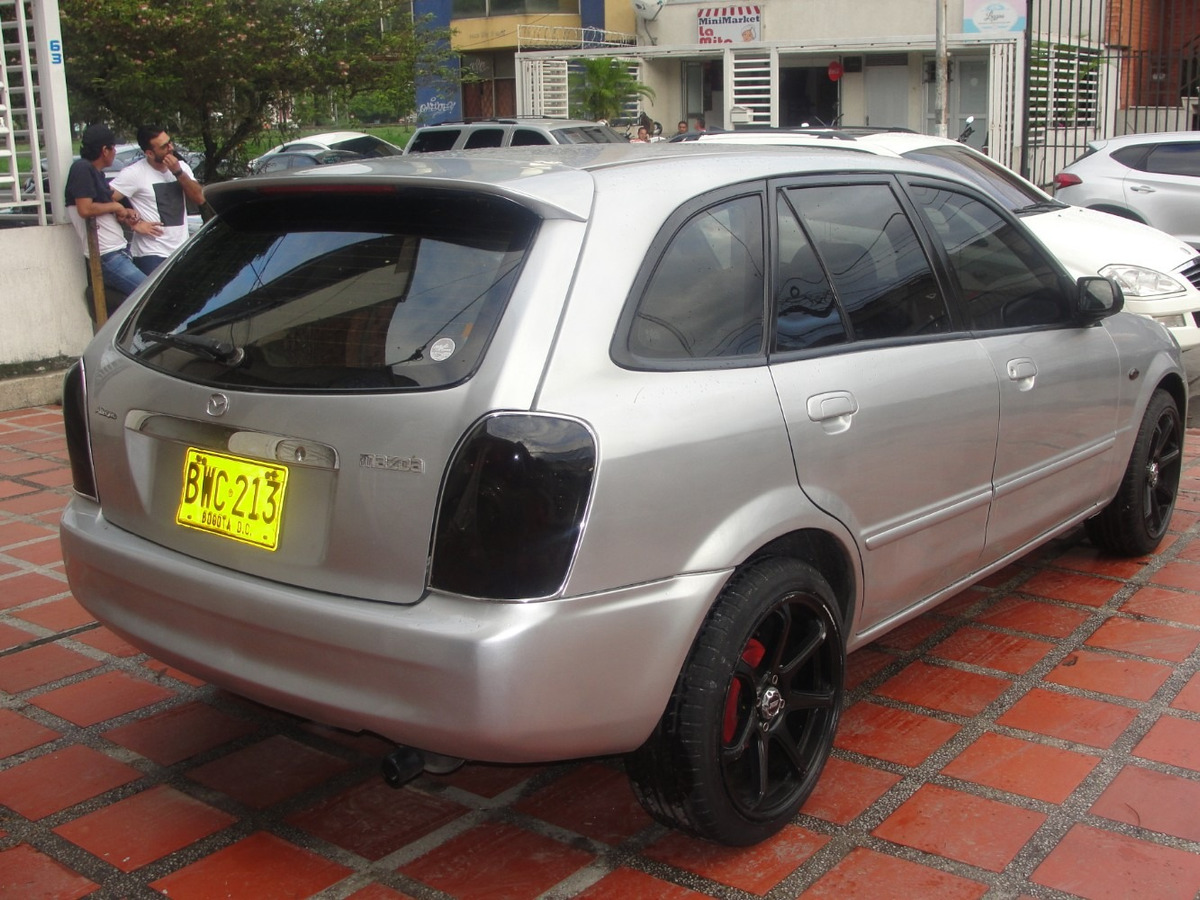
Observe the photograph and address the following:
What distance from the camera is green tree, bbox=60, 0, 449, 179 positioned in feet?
50.9

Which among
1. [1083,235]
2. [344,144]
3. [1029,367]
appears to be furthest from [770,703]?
[344,144]

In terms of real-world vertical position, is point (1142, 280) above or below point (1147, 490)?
above

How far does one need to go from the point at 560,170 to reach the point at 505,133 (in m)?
16.7

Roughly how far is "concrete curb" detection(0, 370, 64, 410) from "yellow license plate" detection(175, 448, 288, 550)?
5579mm

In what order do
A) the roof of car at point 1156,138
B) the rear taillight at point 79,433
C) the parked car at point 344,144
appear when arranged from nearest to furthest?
the rear taillight at point 79,433 → the roof of car at point 1156,138 → the parked car at point 344,144

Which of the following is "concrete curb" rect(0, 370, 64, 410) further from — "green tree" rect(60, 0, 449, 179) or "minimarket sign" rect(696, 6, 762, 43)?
"minimarket sign" rect(696, 6, 762, 43)

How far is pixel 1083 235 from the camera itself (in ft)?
26.2

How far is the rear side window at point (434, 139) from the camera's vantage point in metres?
19.4

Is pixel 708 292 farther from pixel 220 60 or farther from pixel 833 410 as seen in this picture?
pixel 220 60

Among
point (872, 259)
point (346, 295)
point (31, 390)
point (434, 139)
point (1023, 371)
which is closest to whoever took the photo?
point (346, 295)

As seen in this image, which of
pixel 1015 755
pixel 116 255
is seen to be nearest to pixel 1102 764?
pixel 1015 755

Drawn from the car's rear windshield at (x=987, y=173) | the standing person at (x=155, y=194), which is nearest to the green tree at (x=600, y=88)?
the car's rear windshield at (x=987, y=173)

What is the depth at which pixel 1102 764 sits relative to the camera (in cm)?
332

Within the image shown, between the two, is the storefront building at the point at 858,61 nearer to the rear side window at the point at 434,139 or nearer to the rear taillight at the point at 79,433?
the rear side window at the point at 434,139
